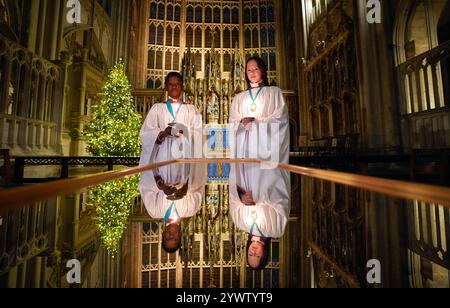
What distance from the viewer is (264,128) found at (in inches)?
111

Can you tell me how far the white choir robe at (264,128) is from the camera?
2.78 meters

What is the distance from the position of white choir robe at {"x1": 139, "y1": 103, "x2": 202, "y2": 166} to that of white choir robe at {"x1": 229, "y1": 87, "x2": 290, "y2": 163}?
598 mm

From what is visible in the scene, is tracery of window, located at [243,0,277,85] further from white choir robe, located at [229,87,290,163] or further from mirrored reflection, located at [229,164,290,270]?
mirrored reflection, located at [229,164,290,270]

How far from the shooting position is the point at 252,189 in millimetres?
1260

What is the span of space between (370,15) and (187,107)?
17.0 feet

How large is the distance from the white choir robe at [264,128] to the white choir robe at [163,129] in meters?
0.60

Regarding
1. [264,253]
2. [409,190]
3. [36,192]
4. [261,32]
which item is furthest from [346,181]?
[261,32]

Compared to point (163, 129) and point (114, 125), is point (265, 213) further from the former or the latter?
point (114, 125)

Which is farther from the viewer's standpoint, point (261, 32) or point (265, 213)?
point (261, 32)

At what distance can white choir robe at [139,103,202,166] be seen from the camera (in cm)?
317

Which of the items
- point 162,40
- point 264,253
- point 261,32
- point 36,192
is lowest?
point 264,253

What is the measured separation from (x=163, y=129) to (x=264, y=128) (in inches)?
50.9

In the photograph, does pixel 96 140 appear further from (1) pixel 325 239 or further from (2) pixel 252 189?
(1) pixel 325 239

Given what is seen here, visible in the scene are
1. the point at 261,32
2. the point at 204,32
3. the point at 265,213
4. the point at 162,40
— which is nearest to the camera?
the point at 265,213
